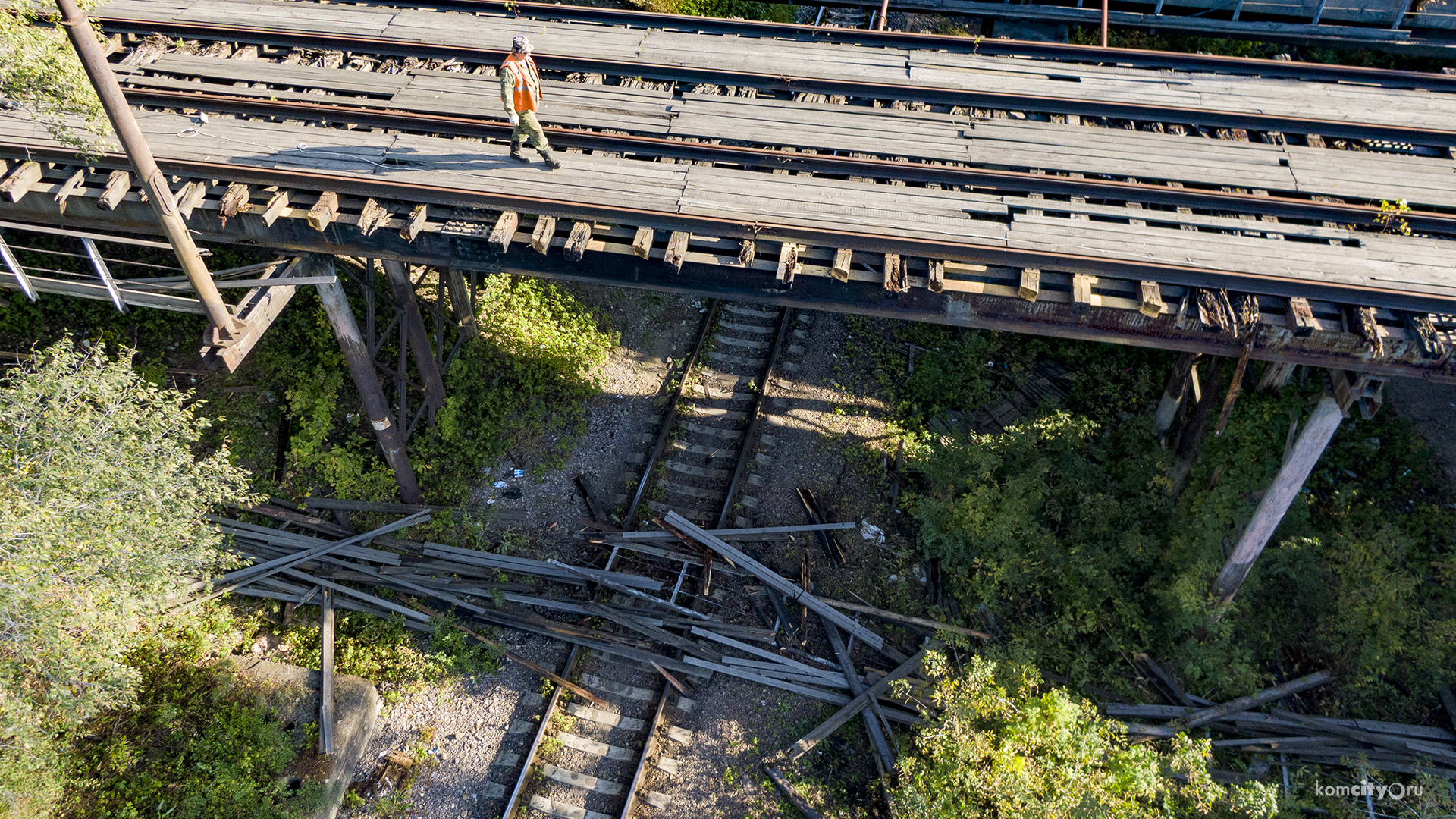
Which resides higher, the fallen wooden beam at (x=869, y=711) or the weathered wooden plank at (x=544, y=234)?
the weathered wooden plank at (x=544, y=234)

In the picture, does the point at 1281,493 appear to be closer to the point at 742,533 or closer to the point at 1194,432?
the point at 1194,432

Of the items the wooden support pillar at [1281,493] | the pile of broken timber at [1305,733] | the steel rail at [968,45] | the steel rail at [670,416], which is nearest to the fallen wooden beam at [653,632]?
the steel rail at [670,416]

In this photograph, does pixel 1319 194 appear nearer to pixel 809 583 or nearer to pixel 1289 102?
pixel 1289 102

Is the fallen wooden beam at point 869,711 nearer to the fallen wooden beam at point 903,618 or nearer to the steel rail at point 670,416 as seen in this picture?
the fallen wooden beam at point 903,618

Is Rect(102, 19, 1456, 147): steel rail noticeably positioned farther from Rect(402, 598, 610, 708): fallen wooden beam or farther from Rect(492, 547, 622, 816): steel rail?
Rect(402, 598, 610, 708): fallen wooden beam

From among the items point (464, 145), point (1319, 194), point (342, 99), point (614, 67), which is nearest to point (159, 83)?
point (342, 99)

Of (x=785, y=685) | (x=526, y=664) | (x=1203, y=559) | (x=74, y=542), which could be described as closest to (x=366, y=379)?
(x=74, y=542)
